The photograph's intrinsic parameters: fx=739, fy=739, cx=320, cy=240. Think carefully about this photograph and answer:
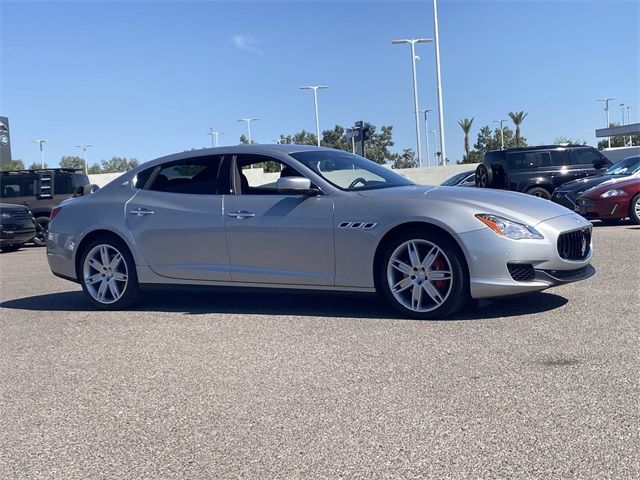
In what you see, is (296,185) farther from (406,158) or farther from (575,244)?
(406,158)

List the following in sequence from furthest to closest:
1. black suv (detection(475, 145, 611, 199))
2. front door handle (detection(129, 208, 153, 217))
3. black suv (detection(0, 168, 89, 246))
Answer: black suv (detection(0, 168, 89, 246)) < black suv (detection(475, 145, 611, 199)) < front door handle (detection(129, 208, 153, 217))

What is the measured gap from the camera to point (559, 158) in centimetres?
1869

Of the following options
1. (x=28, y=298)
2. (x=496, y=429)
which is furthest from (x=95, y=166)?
(x=496, y=429)

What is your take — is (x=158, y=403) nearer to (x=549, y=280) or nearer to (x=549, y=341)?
(x=549, y=341)

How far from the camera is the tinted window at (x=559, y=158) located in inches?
734

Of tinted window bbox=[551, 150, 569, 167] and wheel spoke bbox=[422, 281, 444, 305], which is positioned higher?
tinted window bbox=[551, 150, 569, 167]

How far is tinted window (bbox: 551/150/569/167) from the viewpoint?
61.2 feet

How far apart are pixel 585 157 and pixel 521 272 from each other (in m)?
14.5

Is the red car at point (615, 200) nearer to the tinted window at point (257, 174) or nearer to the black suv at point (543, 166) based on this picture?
the black suv at point (543, 166)

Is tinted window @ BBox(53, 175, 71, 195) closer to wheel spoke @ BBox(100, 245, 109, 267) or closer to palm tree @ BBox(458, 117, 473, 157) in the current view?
wheel spoke @ BBox(100, 245, 109, 267)

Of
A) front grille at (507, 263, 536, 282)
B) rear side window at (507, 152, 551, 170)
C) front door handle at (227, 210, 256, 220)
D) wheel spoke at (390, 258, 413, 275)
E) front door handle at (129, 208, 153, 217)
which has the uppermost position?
rear side window at (507, 152, 551, 170)

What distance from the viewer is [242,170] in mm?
6895

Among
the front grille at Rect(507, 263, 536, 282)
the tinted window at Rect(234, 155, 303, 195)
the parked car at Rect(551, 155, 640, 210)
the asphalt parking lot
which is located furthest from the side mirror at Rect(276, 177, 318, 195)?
the parked car at Rect(551, 155, 640, 210)

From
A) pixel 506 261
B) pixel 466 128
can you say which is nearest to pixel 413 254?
pixel 506 261
